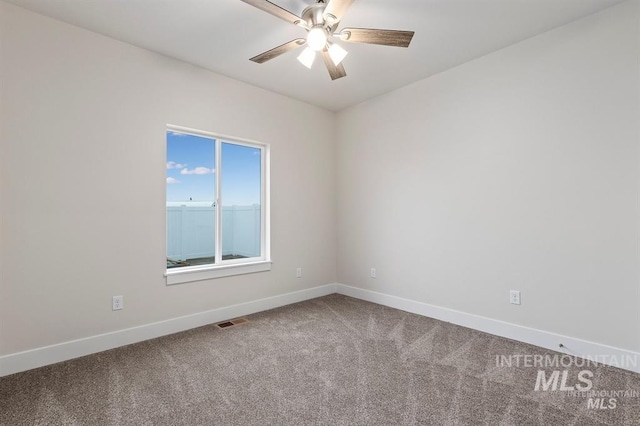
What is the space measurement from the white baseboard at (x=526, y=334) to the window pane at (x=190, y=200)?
2.29 meters

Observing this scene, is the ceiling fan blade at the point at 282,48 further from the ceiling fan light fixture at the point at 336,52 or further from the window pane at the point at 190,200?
the window pane at the point at 190,200

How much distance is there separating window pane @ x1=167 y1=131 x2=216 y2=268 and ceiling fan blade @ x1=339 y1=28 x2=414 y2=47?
2048 mm

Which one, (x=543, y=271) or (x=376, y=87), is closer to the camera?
(x=543, y=271)

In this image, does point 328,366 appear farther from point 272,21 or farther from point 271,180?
point 272,21

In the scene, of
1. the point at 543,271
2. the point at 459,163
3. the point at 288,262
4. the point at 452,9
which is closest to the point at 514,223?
the point at 543,271

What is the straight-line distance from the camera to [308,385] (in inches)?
85.0

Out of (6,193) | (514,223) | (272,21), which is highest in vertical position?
(272,21)

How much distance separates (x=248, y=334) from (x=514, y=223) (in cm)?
276

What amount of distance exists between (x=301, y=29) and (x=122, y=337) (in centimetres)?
311

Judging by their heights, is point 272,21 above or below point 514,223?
above

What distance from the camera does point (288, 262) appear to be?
13.6 feet

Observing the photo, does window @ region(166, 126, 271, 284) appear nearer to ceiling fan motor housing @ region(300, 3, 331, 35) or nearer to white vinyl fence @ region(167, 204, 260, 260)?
white vinyl fence @ region(167, 204, 260, 260)

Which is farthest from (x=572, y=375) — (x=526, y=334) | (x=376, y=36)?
(x=376, y=36)

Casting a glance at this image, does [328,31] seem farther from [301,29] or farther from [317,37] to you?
[301,29]
